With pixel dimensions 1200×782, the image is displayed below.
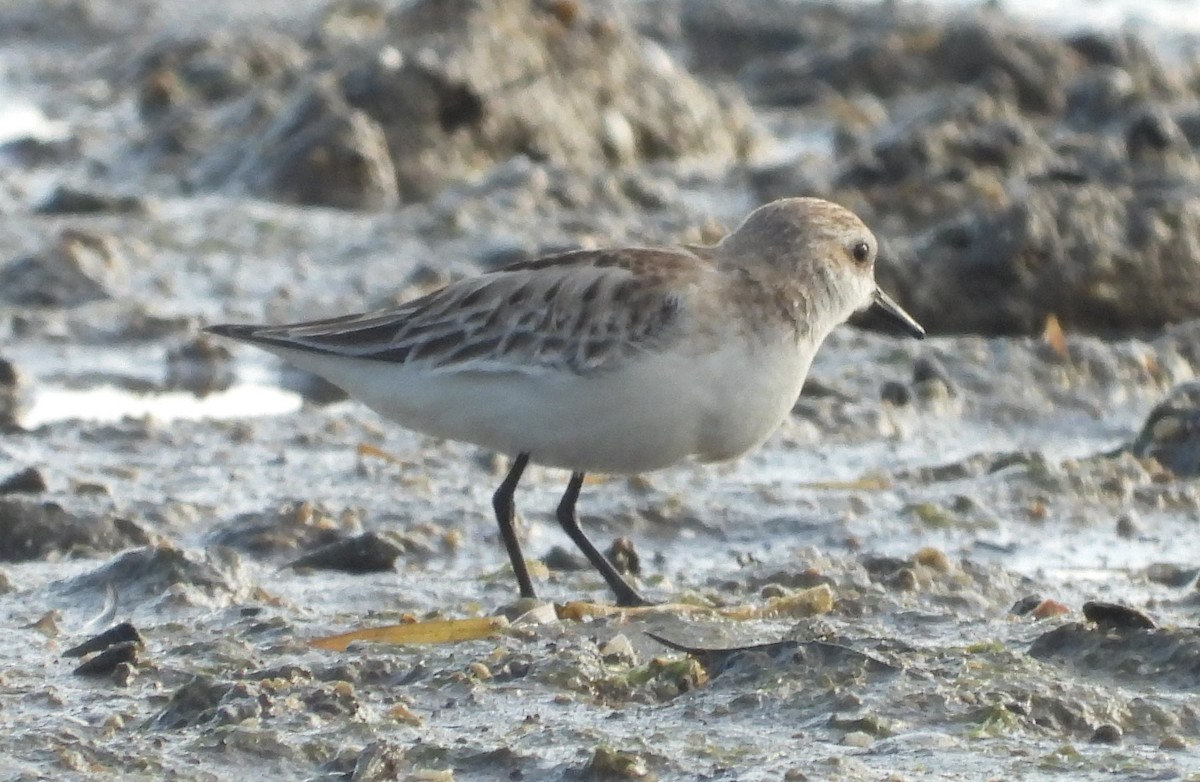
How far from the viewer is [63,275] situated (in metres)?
9.56

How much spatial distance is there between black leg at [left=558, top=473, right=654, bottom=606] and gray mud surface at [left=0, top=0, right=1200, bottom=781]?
168mm

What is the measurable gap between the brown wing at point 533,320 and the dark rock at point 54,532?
74 cm

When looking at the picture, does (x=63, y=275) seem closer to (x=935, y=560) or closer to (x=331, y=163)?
(x=331, y=163)

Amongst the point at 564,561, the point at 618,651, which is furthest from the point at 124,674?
the point at 564,561

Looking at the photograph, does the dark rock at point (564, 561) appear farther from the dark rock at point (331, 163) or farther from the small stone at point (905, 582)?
the dark rock at point (331, 163)

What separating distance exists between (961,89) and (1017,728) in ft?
31.6

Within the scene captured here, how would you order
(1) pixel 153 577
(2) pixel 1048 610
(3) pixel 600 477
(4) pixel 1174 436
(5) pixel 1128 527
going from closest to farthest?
(2) pixel 1048 610 → (1) pixel 153 577 → (5) pixel 1128 527 → (3) pixel 600 477 → (4) pixel 1174 436

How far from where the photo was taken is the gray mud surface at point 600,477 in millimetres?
4637

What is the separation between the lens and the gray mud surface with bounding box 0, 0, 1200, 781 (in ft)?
15.2

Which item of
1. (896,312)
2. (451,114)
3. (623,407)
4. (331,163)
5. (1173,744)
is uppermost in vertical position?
(451,114)

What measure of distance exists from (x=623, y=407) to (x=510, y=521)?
2.20ft

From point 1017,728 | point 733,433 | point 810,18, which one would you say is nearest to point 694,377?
point 733,433

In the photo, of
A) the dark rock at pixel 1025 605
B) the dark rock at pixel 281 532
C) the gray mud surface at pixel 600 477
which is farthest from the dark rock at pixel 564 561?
the dark rock at pixel 1025 605

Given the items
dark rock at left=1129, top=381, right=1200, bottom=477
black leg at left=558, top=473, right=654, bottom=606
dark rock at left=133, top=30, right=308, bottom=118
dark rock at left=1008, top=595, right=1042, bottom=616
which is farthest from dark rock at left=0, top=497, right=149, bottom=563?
dark rock at left=133, top=30, right=308, bottom=118
